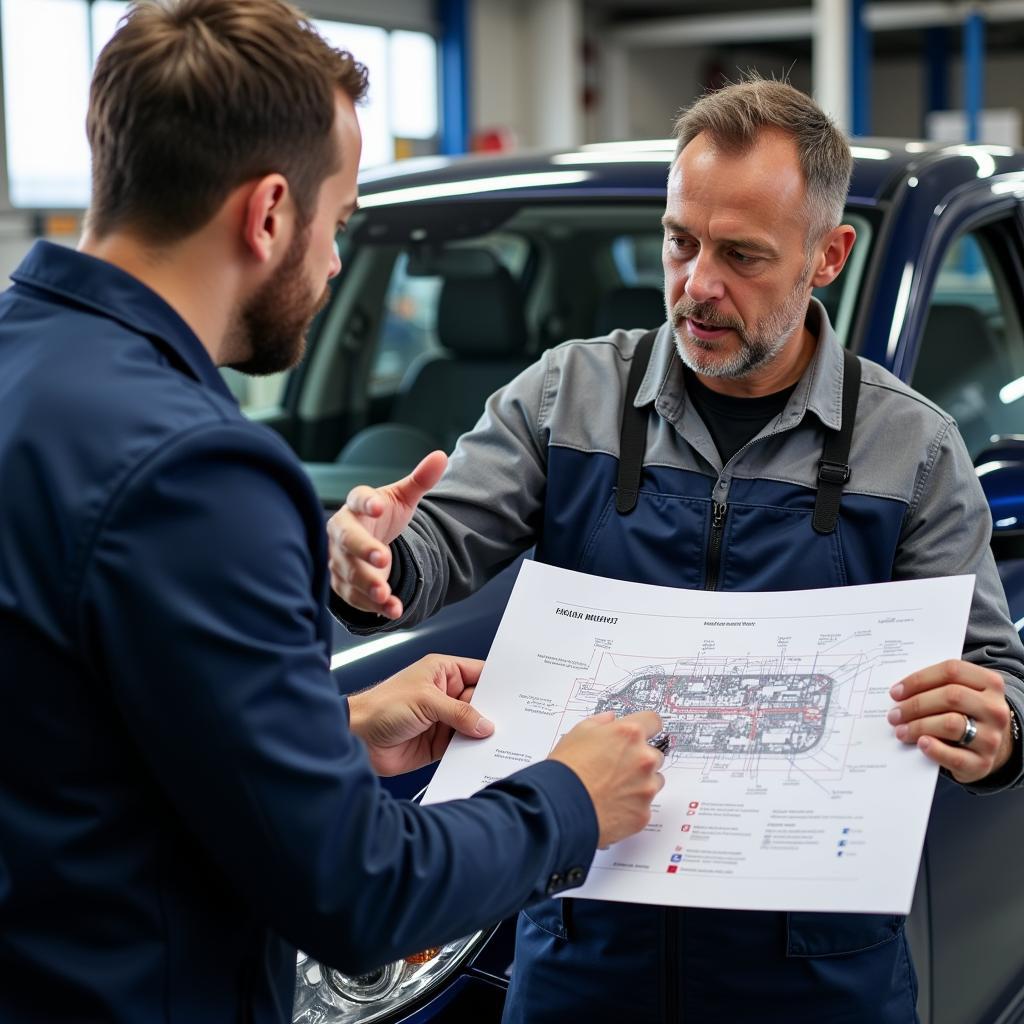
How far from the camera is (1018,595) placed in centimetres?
230

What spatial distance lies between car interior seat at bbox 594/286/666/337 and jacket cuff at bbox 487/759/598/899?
5.73 feet

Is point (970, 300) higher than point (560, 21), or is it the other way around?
point (560, 21)

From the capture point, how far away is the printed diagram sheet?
1.35 m

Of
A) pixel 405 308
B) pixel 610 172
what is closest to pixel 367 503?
pixel 610 172

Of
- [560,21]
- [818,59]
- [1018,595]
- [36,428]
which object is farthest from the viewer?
[560,21]

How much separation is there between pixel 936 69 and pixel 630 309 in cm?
1863

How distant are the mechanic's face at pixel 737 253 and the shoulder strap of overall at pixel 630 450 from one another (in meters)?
0.08

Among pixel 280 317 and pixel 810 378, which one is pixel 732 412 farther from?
pixel 280 317

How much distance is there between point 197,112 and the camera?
3.65 ft

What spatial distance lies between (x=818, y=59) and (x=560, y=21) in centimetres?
267

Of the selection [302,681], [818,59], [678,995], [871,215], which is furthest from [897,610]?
[818,59]

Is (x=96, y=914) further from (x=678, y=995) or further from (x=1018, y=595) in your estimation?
(x=1018, y=595)

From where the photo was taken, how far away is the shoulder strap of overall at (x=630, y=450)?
5.58ft

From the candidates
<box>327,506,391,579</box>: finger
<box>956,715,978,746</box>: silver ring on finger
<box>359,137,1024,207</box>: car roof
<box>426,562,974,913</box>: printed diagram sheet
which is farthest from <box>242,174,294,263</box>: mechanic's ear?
<box>359,137,1024,207</box>: car roof
